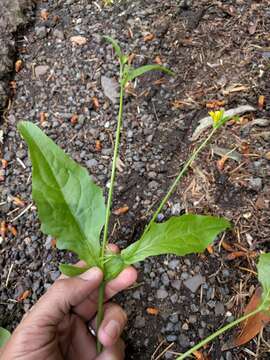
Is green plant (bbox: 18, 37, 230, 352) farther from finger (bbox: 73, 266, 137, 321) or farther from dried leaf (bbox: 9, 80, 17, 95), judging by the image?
dried leaf (bbox: 9, 80, 17, 95)

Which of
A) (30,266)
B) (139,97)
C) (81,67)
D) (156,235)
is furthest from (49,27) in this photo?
(156,235)

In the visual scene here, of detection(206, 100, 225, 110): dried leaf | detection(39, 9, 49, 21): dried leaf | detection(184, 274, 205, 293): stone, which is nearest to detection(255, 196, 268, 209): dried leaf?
detection(184, 274, 205, 293): stone

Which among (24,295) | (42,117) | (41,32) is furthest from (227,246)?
(41,32)

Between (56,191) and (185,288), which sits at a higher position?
(56,191)

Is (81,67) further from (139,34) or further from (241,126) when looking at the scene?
(241,126)

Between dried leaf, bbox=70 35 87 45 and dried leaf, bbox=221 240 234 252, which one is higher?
dried leaf, bbox=70 35 87 45

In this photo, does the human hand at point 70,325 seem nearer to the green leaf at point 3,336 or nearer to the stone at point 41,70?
the green leaf at point 3,336

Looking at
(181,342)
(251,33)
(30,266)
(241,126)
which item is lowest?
(181,342)

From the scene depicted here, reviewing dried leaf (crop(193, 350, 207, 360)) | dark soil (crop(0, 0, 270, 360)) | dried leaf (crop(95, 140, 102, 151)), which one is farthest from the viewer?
dried leaf (crop(95, 140, 102, 151))
